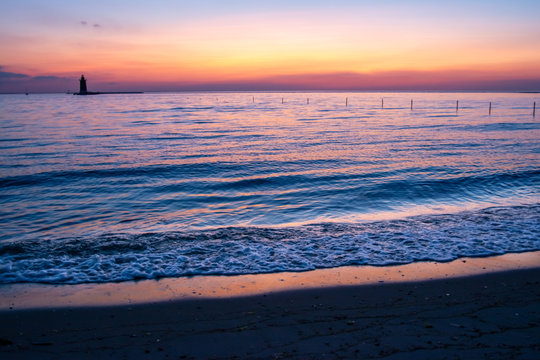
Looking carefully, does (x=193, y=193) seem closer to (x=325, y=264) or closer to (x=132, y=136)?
(x=325, y=264)

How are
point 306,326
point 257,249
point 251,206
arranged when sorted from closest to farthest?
point 306,326
point 257,249
point 251,206

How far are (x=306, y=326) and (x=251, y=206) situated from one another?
9076mm

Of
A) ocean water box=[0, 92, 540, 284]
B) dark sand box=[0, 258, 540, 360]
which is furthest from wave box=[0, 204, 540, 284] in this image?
dark sand box=[0, 258, 540, 360]

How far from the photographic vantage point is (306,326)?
219 inches

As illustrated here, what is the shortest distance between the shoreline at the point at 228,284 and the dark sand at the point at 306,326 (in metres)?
0.27

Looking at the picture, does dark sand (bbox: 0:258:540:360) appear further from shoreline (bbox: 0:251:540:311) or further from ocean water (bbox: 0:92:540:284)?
ocean water (bbox: 0:92:540:284)

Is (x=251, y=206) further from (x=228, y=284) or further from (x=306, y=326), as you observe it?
(x=306, y=326)

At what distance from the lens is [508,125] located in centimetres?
4691

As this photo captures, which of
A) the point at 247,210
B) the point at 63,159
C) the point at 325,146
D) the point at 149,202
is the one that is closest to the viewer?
the point at 247,210

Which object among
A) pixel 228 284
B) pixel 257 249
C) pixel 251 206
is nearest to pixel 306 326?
pixel 228 284

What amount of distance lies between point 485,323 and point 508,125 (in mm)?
49793

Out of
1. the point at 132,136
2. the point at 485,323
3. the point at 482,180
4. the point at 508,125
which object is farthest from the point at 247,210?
the point at 508,125

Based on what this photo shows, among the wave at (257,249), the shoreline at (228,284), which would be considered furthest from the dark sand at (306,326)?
the wave at (257,249)

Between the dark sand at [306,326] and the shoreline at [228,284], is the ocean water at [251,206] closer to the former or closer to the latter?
the shoreline at [228,284]
